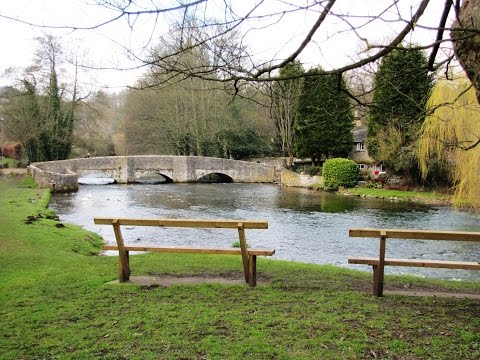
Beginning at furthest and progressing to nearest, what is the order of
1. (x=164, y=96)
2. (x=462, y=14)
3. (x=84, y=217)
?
(x=164, y=96) → (x=84, y=217) → (x=462, y=14)

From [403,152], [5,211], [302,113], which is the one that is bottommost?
[5,211]

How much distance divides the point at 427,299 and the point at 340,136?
34430 millimetres

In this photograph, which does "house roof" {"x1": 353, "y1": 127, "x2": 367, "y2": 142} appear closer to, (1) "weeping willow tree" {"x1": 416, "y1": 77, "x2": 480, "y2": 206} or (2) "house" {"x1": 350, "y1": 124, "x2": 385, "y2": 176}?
(2) "house" {"x1": 350, "y1": 124, "x2": 385, "y2": 176}

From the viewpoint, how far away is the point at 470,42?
12.0 ft

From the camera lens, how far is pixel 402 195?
91.1 ft

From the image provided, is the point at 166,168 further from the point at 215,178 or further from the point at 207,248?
the point at 207,248

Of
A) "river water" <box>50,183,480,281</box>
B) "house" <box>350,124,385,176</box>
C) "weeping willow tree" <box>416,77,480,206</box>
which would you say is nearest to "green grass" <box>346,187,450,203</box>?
"river water" <box>50,183,480,281</box>

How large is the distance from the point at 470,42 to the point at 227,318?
3.52m

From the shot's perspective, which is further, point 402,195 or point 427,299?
point 402,195

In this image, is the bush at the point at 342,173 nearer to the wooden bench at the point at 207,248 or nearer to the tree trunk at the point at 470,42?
the wooden bench at the point at 207,248

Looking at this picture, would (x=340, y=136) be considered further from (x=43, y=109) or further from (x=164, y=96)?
(x=43, y=109)

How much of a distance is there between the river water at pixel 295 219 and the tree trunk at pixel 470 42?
7.86 m

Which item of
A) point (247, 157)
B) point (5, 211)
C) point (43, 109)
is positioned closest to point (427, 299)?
point (5, 211)

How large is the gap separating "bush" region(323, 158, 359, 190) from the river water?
149 centimetres
